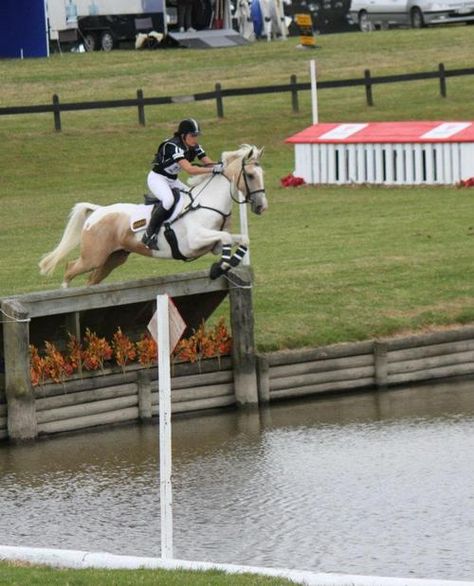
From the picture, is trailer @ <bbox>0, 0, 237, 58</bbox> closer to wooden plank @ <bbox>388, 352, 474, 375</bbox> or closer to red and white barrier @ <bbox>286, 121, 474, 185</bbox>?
red and white barrier @ <bbox>286, 121, 474, 185</bbox>

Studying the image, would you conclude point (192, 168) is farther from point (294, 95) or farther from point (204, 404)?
point (294, 95)

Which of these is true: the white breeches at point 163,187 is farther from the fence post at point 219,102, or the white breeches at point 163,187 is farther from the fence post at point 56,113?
the fence post at point 219,102

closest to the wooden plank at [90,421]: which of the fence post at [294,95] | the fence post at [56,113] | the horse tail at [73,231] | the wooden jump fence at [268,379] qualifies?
the wooden jump fence at [268,379]

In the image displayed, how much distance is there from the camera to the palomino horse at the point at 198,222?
19594mm

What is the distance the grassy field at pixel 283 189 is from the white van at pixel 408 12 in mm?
821

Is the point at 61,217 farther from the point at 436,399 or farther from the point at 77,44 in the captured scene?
the point at 77,44

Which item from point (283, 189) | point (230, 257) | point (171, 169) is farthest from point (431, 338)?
point (283, 189)

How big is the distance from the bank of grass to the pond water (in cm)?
204

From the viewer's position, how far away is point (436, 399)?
20.7 m

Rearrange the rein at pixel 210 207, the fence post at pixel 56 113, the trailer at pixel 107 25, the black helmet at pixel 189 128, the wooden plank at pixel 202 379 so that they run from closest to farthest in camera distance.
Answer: the black helmet at pixel 189 128, the rein at pixel 210 207, the wooden plank at pixel 202 379, the fence post at pixel 56 113, the trailer at pixel 107 25

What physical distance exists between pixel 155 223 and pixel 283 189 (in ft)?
52.7

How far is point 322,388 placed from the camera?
2130 cm

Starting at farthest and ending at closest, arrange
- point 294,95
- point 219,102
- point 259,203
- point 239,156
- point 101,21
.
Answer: point 101,21 → point 294,95 → point 219,102 → point 239,156 → point 259,203

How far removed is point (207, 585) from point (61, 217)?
22213 mm
